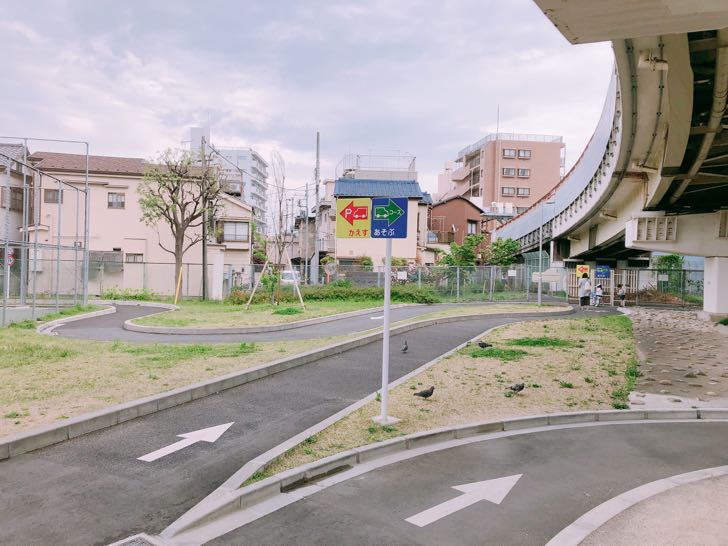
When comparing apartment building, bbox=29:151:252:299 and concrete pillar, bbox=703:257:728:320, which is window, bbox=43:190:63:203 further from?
concrete pillar, bbox=703:257:728:320

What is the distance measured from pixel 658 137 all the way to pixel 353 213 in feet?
27.4

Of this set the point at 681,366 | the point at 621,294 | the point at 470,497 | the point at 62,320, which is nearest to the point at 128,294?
the point at 62,320

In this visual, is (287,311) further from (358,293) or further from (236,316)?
A: (358,293)

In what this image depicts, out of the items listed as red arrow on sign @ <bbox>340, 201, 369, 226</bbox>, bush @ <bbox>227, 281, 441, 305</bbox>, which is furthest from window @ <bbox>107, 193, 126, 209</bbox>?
red arrow on sign @ <bbox>340, 201, 369, 226</bbox>

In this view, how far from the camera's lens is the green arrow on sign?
735 centimetres

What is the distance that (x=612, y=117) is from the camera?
13.7 meters

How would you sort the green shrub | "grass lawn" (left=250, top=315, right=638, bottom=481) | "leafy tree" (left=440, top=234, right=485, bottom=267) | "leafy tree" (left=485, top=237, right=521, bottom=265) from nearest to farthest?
"grass lawn" (left=250, top=315, right=638, bottom=481), the green shrub, "leafy tree" (left=440, top=234, right=485, bottom=267), "leafy tree" (left=485, top=237, right=521, bottom=265)

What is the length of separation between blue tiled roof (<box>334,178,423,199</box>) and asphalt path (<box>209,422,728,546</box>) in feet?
122

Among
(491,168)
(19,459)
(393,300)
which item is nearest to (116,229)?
(393,300)

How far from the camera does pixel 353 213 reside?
779 centimetres

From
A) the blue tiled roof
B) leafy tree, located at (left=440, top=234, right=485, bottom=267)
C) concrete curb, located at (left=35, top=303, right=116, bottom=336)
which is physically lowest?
concrete curb, located at (left=35, top=303, right=116, bottom=336)

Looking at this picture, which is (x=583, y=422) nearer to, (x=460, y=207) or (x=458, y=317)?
(x=458, y=317)

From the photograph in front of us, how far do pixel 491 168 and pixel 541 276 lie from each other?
146ft

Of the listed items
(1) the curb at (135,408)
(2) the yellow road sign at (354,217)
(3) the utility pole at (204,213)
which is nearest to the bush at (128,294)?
(3) the utility pole at (204,213)
